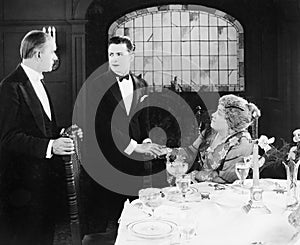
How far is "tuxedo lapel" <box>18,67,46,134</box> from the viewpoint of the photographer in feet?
11.9

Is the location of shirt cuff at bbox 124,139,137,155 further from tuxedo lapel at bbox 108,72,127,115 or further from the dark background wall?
the dark background wall

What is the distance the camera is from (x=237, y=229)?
2221mm

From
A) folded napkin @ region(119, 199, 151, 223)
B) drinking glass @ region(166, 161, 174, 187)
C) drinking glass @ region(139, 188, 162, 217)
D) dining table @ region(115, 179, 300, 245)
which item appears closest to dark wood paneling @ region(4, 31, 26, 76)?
drinking glass @ region(166, 161, 174, 187)

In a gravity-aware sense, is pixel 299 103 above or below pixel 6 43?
below

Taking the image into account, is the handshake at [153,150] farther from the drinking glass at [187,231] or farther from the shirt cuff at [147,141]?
the drinking glass at [187,231]

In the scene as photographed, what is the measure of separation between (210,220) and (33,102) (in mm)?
1781

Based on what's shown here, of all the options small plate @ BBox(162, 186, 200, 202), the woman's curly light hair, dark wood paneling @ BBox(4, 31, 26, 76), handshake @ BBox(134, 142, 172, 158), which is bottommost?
small plate @ BBox(162, 186, 200, 202)

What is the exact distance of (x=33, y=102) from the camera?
3650mm

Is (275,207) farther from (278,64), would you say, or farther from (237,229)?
(278,64)

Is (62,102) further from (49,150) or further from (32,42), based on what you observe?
(49,150)

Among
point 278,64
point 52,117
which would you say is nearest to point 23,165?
point 52,117

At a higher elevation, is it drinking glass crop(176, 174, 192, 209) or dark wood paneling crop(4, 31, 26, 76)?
dark wood paneling crop(4, 31, 26, 76)

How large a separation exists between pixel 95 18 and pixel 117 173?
52.0 inches

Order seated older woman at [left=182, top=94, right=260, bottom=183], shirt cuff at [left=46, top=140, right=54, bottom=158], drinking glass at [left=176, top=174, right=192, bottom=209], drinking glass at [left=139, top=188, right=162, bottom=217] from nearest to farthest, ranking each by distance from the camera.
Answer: drinking glass at [left=139, top=188, right=162, bottom=217]
drinking glass at [left=176, top=174, right=192, bottom=209]
seated older woman at [left=182, top=94, right=260, bottom=183]
shirt cuff at [left=46, top=140, right=54, bottom=158]
